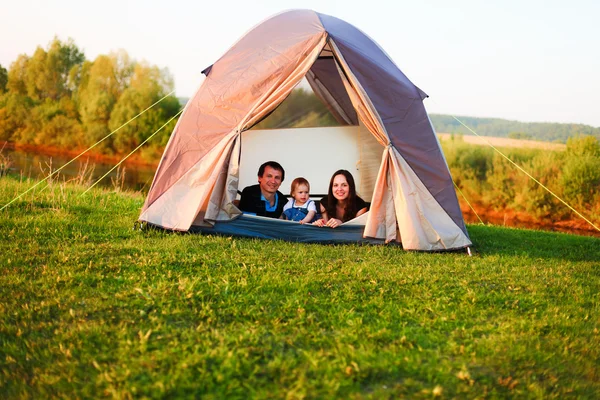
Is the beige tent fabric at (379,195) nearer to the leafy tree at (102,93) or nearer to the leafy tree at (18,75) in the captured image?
the leafy tree at (102,93)

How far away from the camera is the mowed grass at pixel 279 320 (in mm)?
2811

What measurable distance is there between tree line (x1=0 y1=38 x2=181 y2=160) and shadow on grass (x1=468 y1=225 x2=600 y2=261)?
1807 centimetres

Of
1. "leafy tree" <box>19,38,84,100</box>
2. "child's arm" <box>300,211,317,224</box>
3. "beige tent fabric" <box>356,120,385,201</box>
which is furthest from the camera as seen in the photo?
"leafy tree" <box>19,38,84,100</box>

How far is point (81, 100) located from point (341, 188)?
23058 millimetres

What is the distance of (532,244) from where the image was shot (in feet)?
24.1

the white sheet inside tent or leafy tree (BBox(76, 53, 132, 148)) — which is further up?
leafy tree (BBox(76, 53, 132, 148))

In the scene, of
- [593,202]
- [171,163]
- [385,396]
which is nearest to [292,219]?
[171,163]

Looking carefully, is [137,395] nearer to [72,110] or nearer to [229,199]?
[229,199]

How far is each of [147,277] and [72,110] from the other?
973 inches

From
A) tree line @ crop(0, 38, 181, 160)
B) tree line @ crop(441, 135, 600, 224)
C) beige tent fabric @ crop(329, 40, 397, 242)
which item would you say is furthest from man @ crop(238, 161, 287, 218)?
tree line @ crop(0, 38, 181, 160)

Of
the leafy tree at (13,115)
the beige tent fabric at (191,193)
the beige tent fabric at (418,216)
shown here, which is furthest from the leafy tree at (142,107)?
the beige tent fabric at (418,216)

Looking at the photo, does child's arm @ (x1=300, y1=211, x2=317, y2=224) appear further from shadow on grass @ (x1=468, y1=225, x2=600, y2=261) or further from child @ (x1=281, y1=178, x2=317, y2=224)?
shadow on grass @ (x1=468, y1=225, x2=600, y2=261)

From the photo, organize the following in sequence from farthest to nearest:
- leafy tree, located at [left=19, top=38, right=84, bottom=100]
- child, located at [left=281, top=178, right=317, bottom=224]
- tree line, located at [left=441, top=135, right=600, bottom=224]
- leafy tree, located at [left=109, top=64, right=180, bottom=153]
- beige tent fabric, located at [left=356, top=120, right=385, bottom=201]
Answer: leafy tree, located at [left=19, top=38, right=84, bottom=100] → leafy tree, located at [left=109, top=64, right=180, bottom=153] → tree line, located at [left=441, top=135, right=600, bottom=224] → beige tent fabric, located at [left=356, top=120, right=385, bottom=201] → child, located at [left=281, top=178, right=317, bottom=224]

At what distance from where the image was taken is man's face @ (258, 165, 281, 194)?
6676mm
